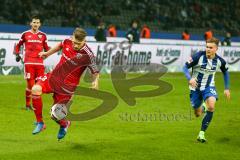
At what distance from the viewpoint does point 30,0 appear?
32750 millimetres

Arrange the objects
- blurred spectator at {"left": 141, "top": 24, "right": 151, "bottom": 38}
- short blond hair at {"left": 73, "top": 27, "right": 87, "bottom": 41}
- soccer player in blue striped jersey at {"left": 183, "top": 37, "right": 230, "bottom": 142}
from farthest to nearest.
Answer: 1. blurred spectator at {"left": 141, "top": 24, "right": 151, "bottom": 38}
2. soccer player in blue striped jersey at {"left": 183, "top": 37, "right": 230, "bottom": 142}
3. short blond hair at {"left": 73, "top": 27, "right": 87, "bottom": 41}

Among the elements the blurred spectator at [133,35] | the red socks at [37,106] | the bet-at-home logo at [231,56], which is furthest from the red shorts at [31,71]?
the bet-at-home logo at [231,56]

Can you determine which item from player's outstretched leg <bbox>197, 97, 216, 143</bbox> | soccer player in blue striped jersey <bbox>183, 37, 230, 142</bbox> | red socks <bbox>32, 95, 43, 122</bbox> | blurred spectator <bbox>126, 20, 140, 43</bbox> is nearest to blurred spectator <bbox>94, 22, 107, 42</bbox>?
blurred spectator <bbox>126, 20, 140, 43</bbox>

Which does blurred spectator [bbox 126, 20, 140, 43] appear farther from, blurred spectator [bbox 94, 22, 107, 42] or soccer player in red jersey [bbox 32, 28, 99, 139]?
soccer player in red jersey [bbox 32, 28, 99, 139]

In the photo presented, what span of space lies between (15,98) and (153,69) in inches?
512

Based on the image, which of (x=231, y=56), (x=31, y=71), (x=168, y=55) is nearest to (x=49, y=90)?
(x=31, y=71)

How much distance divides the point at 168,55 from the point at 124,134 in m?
19.0

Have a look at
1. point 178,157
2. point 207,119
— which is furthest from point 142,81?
point 178,157

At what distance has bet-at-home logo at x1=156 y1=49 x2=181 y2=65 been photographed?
31547 mm

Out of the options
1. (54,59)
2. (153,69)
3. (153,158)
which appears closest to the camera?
(153,158)

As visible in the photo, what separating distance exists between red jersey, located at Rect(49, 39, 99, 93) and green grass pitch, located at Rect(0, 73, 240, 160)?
1.16 m

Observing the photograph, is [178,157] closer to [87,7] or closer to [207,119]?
[207,119]

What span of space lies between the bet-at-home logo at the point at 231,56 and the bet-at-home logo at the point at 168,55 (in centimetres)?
380

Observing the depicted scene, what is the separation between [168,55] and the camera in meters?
31.9
